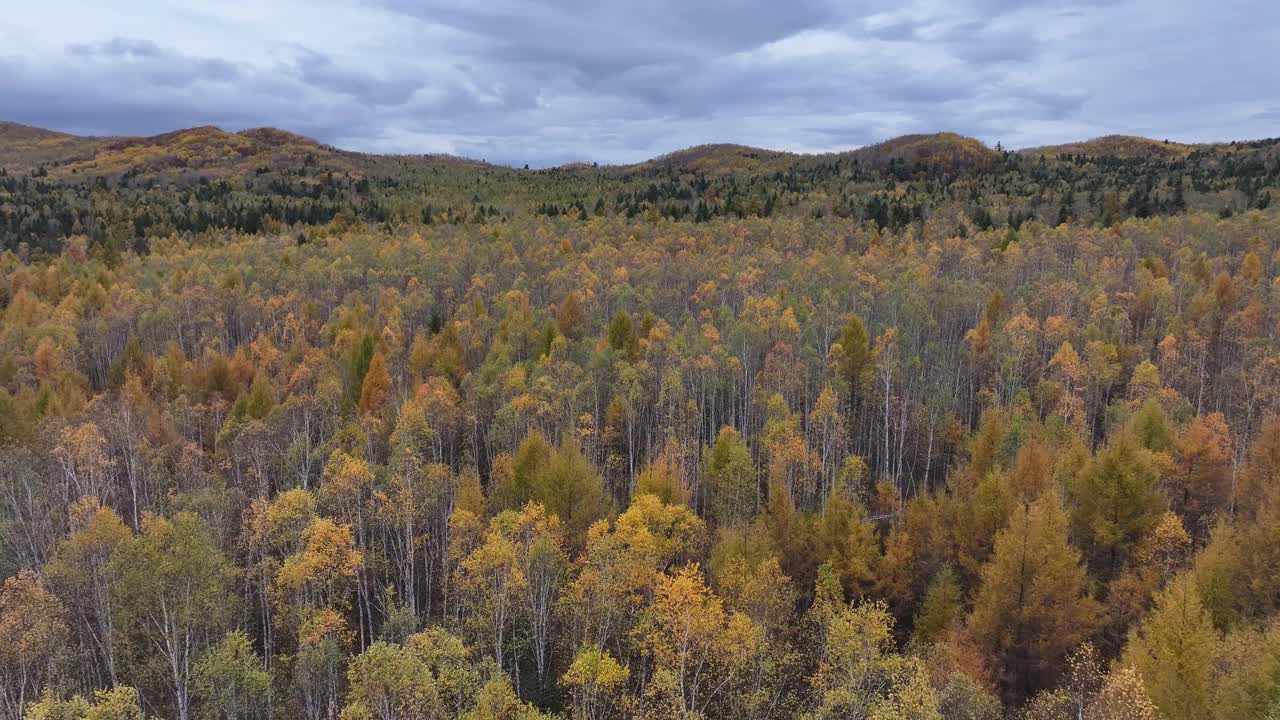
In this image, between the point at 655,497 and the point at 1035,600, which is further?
the point at 655,497

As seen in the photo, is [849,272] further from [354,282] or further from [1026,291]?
[354,282]

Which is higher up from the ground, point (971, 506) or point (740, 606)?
point (971, 506)

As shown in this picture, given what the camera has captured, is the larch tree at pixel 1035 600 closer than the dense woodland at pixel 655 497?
No

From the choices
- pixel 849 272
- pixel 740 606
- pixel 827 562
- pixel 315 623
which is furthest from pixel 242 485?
pixel 849 272

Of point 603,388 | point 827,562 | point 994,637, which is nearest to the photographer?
point 994,637

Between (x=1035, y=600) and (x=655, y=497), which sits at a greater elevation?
(x=655, y=497)

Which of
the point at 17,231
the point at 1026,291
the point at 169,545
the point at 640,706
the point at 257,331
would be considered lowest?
the point at 640,706

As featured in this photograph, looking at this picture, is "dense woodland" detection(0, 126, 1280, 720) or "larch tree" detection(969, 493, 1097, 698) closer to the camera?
"dense woodland" detection(0, 126, 1280, 720)

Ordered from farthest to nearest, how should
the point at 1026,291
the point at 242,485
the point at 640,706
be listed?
1. the point at 1026,291
2. the point at 242,485
3. the point at 640,706
